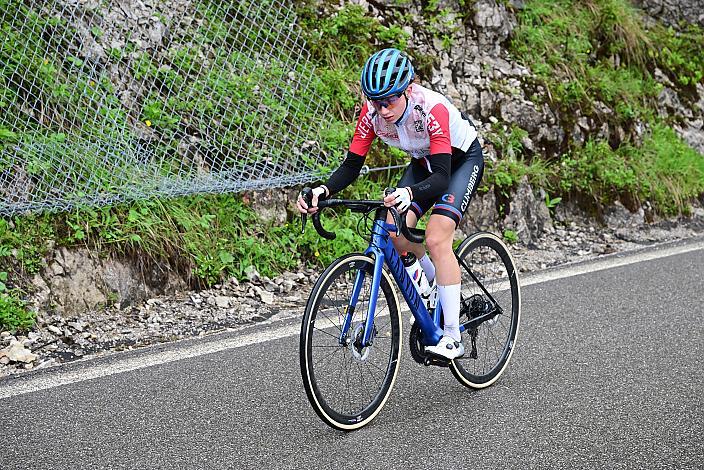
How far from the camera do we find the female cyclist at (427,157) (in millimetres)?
4355

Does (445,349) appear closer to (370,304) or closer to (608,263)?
(370,304)

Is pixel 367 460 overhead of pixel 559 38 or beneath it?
beneath

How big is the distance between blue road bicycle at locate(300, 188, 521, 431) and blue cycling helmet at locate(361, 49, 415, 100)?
0.56 m

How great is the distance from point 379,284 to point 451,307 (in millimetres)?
535

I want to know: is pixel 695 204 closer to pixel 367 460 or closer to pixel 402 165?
pixel 402 165

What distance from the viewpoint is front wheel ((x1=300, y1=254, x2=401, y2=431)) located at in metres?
4.19

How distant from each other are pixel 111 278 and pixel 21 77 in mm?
2246

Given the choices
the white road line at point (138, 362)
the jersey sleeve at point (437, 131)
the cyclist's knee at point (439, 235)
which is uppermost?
the jersey sleeve at point (437, 131)

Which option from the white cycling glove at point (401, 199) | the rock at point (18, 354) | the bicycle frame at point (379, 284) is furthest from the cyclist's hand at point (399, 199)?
the rock at point (18, 354)

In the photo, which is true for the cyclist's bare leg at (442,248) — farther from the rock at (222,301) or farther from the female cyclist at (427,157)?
the rock at (222,301)

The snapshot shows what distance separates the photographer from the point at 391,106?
4.47m

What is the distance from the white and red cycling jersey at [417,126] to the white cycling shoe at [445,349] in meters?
0.99

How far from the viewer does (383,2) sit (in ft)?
33.6


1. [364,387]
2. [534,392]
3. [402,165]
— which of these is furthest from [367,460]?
[402,165]
